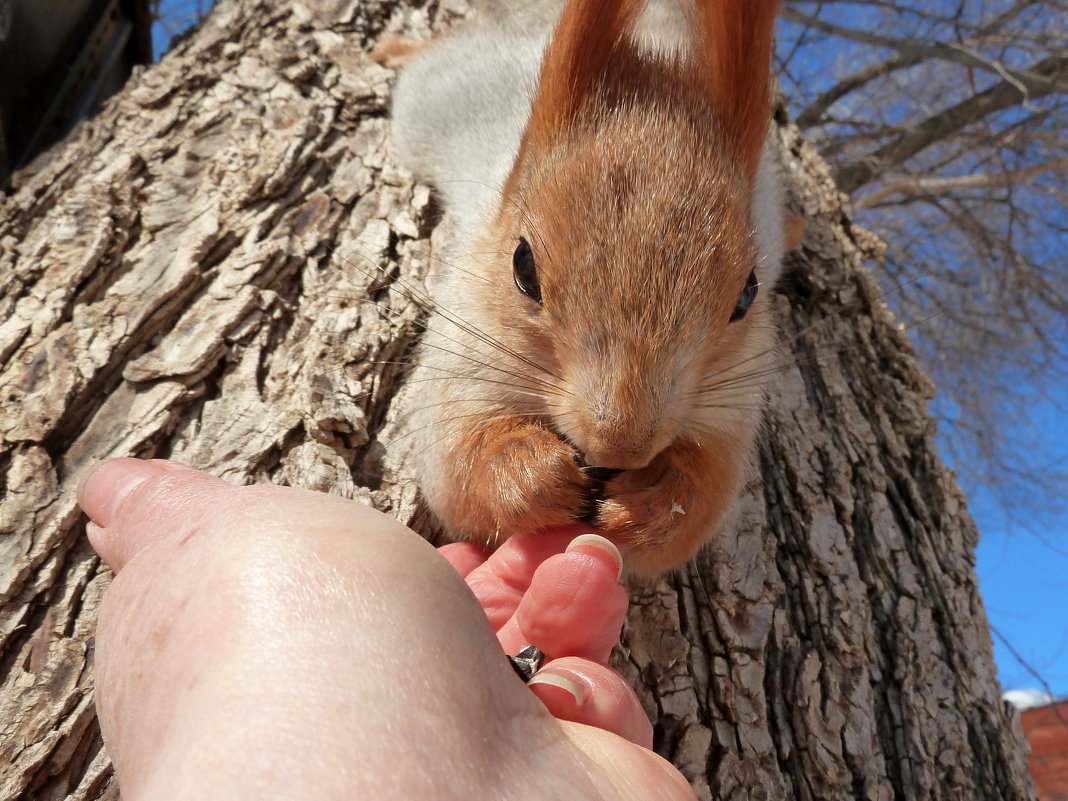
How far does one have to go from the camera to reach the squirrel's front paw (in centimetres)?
169

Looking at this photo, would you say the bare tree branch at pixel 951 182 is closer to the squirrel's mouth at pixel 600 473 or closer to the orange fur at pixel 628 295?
the orange fur at pixel 628 295

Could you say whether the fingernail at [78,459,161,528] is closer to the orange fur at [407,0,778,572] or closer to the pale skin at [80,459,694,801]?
the pale skin at [80,459,694,801]

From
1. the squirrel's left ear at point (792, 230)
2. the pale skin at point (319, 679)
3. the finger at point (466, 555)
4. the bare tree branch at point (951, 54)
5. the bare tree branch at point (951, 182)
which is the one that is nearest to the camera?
the pale skin at point (319, 679)

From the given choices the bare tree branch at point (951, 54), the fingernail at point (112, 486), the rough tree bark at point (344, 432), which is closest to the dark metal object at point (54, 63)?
the rough tree bark at point (344, 432)

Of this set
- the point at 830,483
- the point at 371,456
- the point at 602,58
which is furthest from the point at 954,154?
the point at 371,456

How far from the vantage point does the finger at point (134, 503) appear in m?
1.31

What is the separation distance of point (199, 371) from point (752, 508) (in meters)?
1.54

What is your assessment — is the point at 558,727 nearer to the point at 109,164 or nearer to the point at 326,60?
the point at 109,164

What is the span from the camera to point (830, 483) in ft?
7.91

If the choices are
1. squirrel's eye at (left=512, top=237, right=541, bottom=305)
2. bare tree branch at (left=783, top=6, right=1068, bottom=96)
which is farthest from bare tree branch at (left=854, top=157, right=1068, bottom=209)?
squirrel's eye at (left=512, top=237, right=541, bottom=305)

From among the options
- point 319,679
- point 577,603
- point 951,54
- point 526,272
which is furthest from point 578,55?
point 951,54

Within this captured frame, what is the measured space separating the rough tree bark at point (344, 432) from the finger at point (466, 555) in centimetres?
16

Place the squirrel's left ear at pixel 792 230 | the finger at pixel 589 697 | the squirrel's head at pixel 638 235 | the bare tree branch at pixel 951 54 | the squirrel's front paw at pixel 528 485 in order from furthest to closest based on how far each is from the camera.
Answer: the bare tree branch at pixel 951 54
the squirrel's left ear at pixel 792 230
the squirrel's front paw at pixel 528 485
the squirrel's head at pixel 638 235
the finger at pixel 589 697

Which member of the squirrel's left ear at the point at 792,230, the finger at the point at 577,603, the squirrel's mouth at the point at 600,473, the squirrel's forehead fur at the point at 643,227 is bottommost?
the finger at the point at 577,603
